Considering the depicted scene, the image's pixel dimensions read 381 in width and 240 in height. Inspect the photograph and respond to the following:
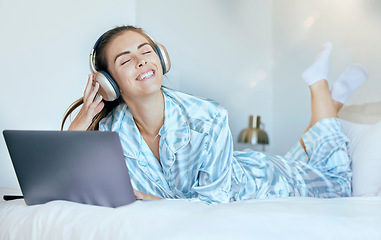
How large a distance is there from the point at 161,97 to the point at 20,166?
0.47 m

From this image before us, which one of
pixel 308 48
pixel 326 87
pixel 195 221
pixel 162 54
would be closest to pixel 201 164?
pixel 162 54

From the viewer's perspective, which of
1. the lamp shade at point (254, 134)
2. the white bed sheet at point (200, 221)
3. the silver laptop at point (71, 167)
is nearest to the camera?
the white bed sheet at point (200, 221)

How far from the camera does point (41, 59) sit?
1.62m

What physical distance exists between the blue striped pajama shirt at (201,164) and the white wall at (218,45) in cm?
47

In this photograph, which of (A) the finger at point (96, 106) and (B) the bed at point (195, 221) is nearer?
(B) the bed at point (195, 221)

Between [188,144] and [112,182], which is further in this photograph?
[188,144]

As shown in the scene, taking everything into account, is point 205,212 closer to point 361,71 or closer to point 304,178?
point 304,178

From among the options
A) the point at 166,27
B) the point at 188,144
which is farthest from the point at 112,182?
the point at 166,27

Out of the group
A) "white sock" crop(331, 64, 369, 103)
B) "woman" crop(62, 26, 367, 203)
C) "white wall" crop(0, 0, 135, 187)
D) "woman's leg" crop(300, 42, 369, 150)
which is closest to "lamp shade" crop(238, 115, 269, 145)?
"woman's leg" crop(300, 42, 369, 150)

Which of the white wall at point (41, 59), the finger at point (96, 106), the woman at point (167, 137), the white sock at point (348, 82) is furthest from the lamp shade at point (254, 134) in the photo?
the finger at point (96, 106)

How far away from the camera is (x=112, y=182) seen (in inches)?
27.4

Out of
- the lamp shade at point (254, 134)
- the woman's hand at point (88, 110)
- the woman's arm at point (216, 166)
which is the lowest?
the lamp shade at point (254, 134)

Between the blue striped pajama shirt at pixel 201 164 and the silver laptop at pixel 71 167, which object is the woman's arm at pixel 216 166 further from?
the silver laptop at pixel 71 167

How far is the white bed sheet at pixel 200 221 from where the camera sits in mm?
535
